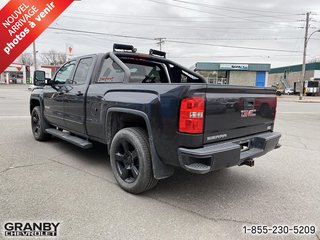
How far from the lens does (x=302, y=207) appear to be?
310cm

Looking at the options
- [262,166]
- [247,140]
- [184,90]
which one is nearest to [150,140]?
[184,90]

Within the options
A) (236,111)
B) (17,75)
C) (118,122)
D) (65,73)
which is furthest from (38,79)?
(17,75)

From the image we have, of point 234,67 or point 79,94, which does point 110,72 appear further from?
point 234,67

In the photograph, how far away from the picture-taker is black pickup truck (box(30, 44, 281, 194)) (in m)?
2.67

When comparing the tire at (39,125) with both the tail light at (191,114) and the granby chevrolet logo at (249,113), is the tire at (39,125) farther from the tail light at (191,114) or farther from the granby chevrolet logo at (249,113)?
the granby chevrolet logo at (249,113)

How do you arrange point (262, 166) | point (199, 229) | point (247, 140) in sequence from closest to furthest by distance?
point (199, 229)
point (247, 140)
point (262, 166)

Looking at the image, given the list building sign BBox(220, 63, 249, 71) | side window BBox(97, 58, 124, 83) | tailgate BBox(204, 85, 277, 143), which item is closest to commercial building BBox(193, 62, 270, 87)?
building sign BBox(220, 63, 249, 71)

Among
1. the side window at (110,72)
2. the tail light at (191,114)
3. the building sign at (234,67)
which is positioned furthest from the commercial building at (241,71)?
the tail light at (191,114)

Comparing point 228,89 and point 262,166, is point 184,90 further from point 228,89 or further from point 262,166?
point 262,166

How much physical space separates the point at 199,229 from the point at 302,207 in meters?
1.45

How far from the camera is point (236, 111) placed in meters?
3.11

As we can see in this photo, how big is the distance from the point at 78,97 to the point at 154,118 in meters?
1.90

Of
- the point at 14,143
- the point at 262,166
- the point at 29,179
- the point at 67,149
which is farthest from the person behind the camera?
the point at 14,143

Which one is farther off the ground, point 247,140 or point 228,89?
point 228,89
